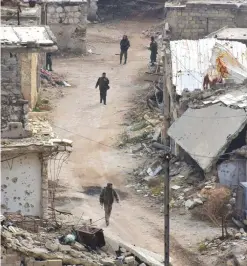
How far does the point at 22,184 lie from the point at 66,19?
49.4 ft

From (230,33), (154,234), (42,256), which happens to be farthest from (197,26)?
(42,256)

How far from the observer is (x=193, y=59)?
25203 millimetres

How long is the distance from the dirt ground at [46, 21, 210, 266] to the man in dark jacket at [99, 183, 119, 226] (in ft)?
0.66

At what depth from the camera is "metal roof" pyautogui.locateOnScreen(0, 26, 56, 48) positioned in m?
17.8

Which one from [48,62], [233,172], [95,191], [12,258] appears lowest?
[95,191]

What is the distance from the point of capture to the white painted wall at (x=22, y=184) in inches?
722

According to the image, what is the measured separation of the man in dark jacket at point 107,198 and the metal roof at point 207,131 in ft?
6.82

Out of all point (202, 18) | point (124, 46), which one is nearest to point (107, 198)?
point (202, 18)

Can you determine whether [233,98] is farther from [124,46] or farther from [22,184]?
[124,46]

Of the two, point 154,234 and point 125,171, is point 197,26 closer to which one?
point 125,171

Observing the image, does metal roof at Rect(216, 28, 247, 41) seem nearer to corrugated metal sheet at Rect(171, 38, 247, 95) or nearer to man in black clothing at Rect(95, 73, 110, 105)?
corrugated metal sheet at Rect(171, 38, 247, 95)

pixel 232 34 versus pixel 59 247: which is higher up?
pixel 232 34

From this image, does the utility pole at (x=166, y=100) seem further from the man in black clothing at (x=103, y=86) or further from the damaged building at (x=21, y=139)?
the damaged building at (x=21, y=139)

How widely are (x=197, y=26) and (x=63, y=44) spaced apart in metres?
4.80
